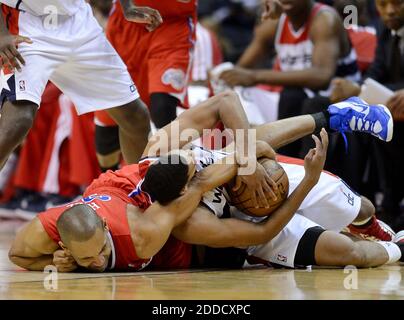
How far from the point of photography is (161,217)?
3.91m

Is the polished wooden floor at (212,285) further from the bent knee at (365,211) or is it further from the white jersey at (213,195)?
the bent knee at (365,211)

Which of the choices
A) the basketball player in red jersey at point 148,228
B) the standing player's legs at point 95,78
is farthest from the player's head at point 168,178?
the standing player's legs at point 95,78

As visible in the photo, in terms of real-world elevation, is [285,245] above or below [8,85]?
below

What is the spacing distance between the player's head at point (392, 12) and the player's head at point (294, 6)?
0.74 metres

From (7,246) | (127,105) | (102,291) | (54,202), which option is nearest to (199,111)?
(127,105)

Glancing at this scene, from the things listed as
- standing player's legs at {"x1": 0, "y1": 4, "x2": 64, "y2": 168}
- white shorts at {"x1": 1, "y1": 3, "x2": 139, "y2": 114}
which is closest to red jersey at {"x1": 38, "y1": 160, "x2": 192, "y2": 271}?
standing player's legs at {"x1": 0, "y1": 4, "x2": 64, "y2": 168}

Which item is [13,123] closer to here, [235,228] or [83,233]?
[83,233]

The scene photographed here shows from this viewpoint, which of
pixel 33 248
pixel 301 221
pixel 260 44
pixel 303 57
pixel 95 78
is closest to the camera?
pixel 33 248

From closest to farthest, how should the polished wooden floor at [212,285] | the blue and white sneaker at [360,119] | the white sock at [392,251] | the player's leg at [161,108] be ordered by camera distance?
the polished wooden floor at [212,285]
the white sock at [392,251]
the blue and white sneaker at [360,119]
the player's leg at [161,108]

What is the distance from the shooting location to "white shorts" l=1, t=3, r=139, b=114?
14.5 feet

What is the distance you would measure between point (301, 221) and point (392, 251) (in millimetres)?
533

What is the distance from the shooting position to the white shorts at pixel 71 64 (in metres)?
4.43

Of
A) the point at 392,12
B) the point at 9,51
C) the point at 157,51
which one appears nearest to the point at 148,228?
the point at 9,51

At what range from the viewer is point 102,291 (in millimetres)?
3412
